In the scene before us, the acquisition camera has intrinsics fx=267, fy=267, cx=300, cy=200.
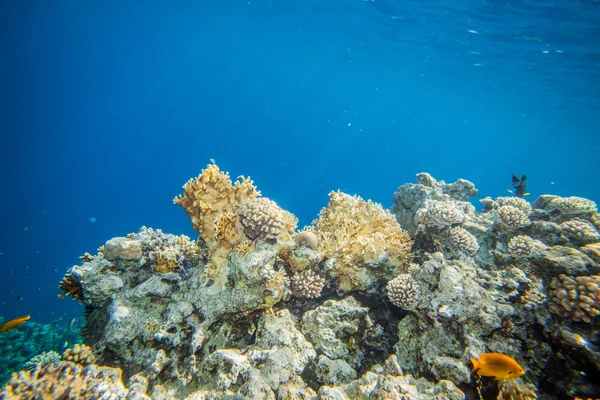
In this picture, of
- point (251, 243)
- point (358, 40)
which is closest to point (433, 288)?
point (251, 243)

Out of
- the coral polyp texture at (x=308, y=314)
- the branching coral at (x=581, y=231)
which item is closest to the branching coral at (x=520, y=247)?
the coral polyp texture at (x=308, y=314)

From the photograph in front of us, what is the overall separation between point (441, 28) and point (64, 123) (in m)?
147

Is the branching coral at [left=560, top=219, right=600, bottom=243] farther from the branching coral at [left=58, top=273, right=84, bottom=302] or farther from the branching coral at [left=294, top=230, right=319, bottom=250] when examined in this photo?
the branching coral at [left=58, top=273, right=84, bottom=302]

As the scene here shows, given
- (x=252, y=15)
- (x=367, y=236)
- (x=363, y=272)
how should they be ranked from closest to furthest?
1. (x=363, y=272)
2. (x=367, y=236)
3. (x=252, y=15)

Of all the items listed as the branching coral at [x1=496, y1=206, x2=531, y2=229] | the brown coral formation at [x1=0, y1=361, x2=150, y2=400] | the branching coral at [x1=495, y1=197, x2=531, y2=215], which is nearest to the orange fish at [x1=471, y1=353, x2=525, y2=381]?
the brown coral formation at [x1=0, y1=361, x2=150, y2=400]

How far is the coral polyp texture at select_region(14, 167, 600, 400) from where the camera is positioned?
3.38 m

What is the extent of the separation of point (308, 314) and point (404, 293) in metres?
1.62

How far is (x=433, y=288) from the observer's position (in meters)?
4.48

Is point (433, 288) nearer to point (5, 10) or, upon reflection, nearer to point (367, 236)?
point (367, 236)

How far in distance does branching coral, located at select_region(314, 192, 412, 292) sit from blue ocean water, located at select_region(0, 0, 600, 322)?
20810mm

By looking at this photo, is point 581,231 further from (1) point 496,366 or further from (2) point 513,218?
(1) point 496,366

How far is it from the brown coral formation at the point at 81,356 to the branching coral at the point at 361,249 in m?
4.00

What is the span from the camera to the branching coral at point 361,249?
4.80m

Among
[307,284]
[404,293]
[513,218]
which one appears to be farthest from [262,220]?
[513,218]
